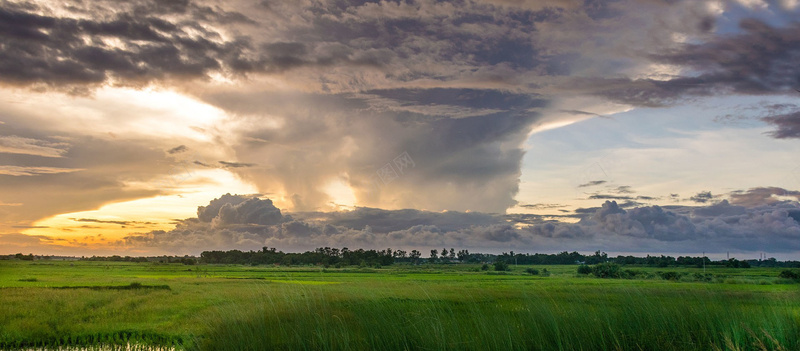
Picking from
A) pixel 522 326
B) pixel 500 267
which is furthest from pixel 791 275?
pixel 522 326

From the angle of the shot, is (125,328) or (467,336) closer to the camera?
(467,336)

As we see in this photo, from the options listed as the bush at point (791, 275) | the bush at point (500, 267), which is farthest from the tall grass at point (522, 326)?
the bush at point (500, 267)

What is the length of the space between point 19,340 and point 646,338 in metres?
23.4

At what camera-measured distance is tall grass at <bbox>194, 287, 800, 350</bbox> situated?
27.0 ft

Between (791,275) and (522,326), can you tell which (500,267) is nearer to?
(791,275)

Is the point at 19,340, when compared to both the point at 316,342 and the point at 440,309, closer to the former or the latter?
the point at 316,342

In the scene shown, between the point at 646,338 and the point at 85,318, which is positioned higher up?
the point at 646,338

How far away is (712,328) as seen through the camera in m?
8.65

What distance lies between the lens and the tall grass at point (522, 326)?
8.22m

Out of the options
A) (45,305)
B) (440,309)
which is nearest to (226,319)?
(440,309)

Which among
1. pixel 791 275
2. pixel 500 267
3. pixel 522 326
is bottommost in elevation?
pixel 500 267

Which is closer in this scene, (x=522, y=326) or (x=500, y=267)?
(x=522, y=326)

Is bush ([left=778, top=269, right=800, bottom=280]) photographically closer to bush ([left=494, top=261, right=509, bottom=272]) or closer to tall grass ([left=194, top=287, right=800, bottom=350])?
bush ([left=494, top=261, right=509, bottom=272])

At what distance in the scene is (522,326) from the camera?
8875 mm
